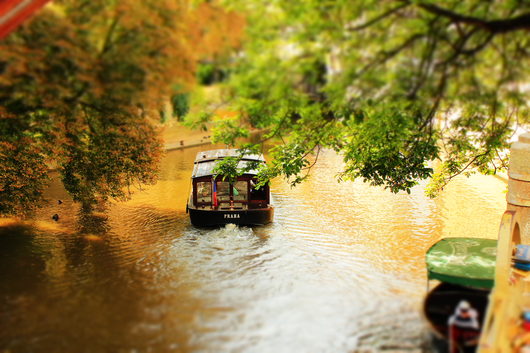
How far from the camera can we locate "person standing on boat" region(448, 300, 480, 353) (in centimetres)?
768

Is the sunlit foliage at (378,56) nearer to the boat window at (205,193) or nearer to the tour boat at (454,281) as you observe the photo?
the tour boat at (454,281)

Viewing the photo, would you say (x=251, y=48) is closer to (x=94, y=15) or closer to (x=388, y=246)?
(x=94, y=15)

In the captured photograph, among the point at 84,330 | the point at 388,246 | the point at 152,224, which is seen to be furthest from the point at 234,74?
the point at 152,224

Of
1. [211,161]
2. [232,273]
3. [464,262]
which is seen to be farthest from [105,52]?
[211,161]

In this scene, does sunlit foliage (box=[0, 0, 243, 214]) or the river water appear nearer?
sunlit foliage (box=[0, 0, 243, 214])

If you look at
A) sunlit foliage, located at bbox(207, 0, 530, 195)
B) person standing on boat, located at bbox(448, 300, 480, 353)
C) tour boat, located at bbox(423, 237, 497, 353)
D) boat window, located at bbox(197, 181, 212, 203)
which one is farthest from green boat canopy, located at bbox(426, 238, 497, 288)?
boat window, located at bbox(197, 181, 212, 203)

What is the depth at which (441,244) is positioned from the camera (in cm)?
1106

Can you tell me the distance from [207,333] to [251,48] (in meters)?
5.57

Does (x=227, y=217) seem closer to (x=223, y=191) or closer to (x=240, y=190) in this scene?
(x=223, y=191)

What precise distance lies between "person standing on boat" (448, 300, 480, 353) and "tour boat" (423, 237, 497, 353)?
402mm

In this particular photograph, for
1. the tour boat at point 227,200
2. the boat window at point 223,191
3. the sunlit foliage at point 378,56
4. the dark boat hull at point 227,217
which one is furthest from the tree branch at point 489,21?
the boat window at point 223,191

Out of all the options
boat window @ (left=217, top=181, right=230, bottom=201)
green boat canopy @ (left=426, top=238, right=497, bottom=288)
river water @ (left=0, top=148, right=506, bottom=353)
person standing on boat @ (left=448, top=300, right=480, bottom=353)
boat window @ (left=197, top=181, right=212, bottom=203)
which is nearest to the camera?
person standing on boat @ (left=448, top=300, right=480, bottom=353)

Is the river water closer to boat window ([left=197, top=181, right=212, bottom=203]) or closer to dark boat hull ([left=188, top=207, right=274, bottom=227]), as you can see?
dark boat hull ([left=188, top=207, right=274, bottom=227])

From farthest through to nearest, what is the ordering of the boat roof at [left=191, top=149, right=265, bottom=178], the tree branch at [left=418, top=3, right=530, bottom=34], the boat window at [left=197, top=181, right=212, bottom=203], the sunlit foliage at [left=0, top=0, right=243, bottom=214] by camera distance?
the boat window at [left=197, top=181, right=212, bottom=203] < the boat roof at [left=191, top=149, right=265, bottom=178] < the sunlit foliage at [left=0, top=0, right=243, bottom=214] < the tree branch at [left=418, top=3, right=530, bottom=34]
